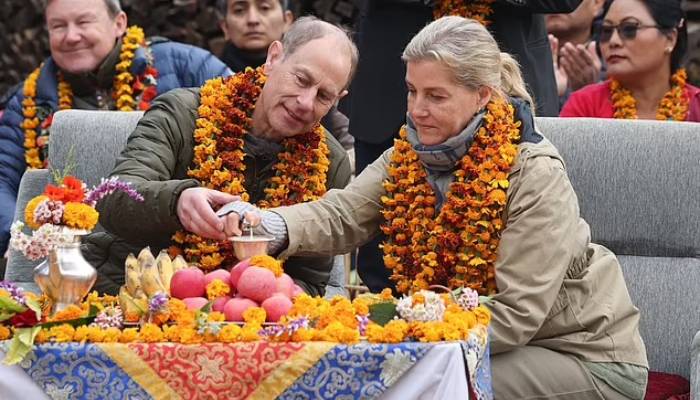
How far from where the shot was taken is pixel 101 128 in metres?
5.01

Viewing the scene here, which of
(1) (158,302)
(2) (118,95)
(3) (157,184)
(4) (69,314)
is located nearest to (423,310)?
(1) (158,302)

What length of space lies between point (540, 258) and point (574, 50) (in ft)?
11.8

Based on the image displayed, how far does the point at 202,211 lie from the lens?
12.6 ft

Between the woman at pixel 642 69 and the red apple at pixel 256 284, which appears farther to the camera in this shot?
the woman at pixel 642 69

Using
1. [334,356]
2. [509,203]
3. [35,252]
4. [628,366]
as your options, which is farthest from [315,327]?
[628,366]

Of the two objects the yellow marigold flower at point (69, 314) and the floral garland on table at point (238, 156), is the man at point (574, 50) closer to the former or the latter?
the floral garland on table at point (238, 156)

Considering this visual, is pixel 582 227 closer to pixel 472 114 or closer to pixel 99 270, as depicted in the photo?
pixel 472 114

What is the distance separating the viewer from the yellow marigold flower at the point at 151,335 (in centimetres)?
311

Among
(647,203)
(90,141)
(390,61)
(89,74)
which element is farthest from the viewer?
(89,74)

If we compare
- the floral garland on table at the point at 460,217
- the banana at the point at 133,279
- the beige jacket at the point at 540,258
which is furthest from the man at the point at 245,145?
the banana at the point at 133,279

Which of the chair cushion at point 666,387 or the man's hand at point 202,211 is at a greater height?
the man's hand at point 202,211

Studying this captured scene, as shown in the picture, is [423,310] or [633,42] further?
[633,42]

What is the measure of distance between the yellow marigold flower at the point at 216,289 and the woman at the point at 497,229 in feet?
1.58

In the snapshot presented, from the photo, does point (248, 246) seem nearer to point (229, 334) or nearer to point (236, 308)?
point (236, 308)
